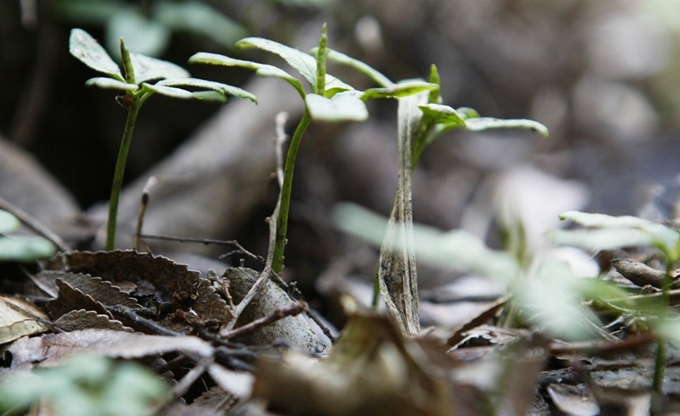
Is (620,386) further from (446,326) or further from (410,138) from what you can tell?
(446,326)

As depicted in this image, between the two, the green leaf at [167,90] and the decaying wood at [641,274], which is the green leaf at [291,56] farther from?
the decaying wood at [641,274]

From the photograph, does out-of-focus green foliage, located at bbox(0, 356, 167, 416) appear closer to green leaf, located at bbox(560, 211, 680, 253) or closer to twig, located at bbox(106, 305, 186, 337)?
twig, located at bbox(106, 305, 186, 337)

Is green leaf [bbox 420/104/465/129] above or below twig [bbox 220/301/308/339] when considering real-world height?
above

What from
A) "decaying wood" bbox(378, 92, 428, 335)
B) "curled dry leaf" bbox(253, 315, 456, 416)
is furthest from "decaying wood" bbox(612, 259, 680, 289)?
"curled dry leaf" bbox(253, 315, 456, 416)

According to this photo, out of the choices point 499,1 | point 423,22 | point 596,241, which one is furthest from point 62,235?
point 499,1

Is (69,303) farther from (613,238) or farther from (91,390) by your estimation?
(613,238)

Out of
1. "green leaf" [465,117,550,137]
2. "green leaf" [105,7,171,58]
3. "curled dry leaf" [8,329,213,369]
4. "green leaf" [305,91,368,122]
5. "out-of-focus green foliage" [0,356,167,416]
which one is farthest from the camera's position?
"green leaf" [105,7,171,58]

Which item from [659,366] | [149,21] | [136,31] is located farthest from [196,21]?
[659,366]
